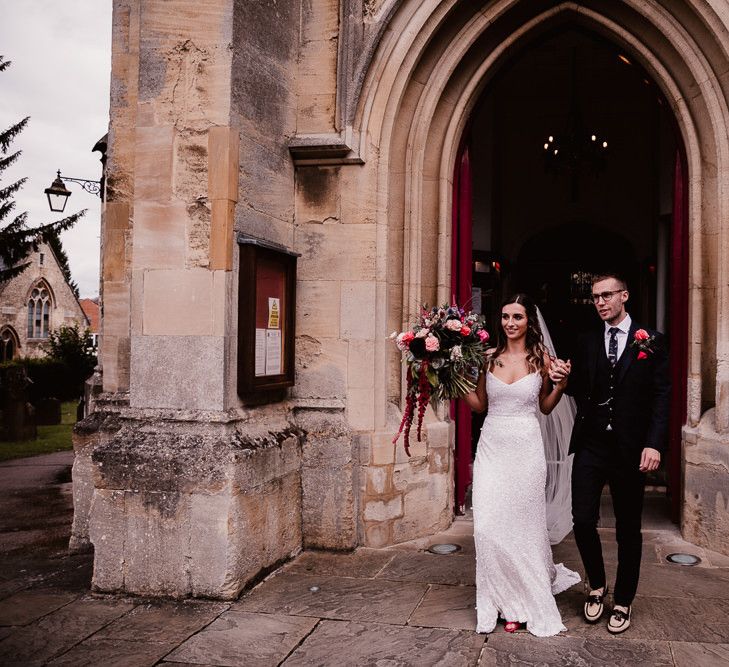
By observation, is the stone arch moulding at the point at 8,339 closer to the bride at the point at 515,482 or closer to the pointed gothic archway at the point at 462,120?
the pointed gothic archway at the point at 462,120

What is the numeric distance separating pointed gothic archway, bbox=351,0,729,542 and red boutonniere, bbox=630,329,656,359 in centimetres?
197

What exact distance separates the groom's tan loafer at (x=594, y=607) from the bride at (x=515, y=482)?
21 centimetres

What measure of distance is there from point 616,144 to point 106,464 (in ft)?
36.4

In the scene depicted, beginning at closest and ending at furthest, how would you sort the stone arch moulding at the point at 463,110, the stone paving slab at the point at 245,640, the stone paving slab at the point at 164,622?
1. the stone paving slab at the point at 245,640
2. the stone paving slab at the point at 164,622
3. the stone arch moulding at the point at 463,110

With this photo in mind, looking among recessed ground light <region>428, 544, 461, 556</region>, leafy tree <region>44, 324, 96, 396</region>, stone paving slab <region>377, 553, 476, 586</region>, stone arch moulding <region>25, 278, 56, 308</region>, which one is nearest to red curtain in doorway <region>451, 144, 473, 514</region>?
recessed ground light <region>428, 544, 461, 556</region>

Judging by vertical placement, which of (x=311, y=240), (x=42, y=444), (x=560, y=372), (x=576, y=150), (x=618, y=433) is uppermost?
(x=576, y=150)

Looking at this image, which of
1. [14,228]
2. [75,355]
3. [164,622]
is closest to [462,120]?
[164,622]

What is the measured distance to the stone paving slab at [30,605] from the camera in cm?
434

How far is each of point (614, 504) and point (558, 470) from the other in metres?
2.22

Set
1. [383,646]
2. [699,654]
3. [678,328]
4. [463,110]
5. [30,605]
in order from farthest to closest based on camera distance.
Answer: [463,110], [678,328], [30,605], [383,646], [699,654]

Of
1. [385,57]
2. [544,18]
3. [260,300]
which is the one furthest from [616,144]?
[260,300]

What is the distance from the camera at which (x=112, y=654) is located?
3809 mm

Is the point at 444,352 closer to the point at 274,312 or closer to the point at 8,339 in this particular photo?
the point at 274,312

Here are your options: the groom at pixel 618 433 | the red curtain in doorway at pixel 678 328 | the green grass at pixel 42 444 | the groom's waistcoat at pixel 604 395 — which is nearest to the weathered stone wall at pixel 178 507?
the groom at pixel 618 433
